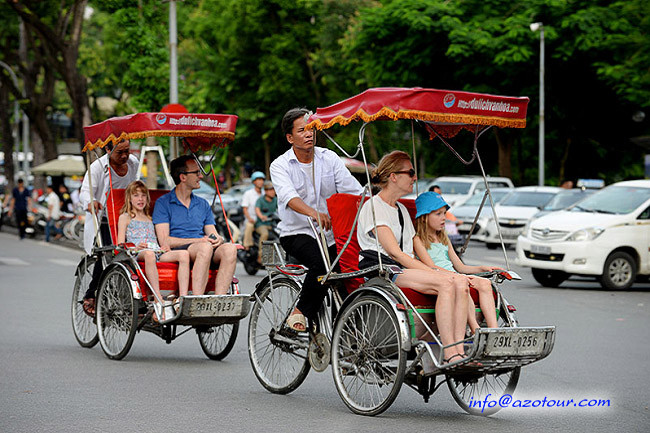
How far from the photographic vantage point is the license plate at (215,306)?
9.37 m

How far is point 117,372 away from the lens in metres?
9.20

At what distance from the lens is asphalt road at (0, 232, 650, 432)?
702cm

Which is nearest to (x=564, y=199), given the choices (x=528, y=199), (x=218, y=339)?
(x=528, y=199)

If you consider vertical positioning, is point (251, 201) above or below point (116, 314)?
above

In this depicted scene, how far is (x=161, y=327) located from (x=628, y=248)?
1029 cm

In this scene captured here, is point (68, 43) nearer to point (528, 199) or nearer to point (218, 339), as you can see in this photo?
point (528, 199)

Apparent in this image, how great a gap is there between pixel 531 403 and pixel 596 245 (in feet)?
33.4

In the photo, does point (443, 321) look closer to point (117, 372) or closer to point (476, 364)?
point (476, 364)

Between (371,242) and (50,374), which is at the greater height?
(371,242)

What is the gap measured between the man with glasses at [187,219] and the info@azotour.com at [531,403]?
117 inches

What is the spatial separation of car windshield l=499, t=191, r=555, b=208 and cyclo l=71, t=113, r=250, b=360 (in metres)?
19.9

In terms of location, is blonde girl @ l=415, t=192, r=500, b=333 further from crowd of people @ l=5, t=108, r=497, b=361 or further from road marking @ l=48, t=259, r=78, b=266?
road marking @ l=48, t=259, r=78, b=266

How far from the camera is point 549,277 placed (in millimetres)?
18688

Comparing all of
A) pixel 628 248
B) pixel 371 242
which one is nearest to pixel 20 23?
pixel 628 248
